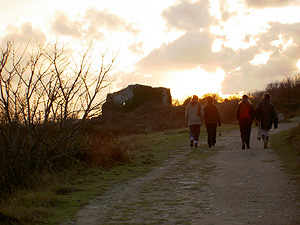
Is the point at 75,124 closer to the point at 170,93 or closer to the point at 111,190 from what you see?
the point at 111,190

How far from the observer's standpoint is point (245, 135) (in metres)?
15.1

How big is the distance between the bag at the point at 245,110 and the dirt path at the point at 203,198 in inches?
146

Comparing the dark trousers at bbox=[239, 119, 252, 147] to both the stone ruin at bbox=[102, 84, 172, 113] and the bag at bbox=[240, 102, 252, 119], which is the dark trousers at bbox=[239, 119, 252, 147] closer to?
the bag at bbox=[240, 102, 252, 119]

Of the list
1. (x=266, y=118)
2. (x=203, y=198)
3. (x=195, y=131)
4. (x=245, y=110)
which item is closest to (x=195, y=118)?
(x=195, y=131)

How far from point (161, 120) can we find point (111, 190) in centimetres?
3538

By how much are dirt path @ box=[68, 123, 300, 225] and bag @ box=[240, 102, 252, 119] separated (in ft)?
12.2

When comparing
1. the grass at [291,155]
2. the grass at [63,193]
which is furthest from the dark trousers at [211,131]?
the grass at [63,193]

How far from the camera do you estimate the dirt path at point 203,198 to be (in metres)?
5.95

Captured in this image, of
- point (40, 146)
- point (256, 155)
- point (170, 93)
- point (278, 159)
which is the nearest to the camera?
point (40, 146)

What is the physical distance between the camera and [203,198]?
7289 millimetres

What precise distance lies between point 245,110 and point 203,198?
8394 mm

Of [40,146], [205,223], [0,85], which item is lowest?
[205,223]

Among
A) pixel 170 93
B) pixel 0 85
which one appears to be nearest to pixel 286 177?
pixel 0 85

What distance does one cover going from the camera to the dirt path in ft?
19.5
